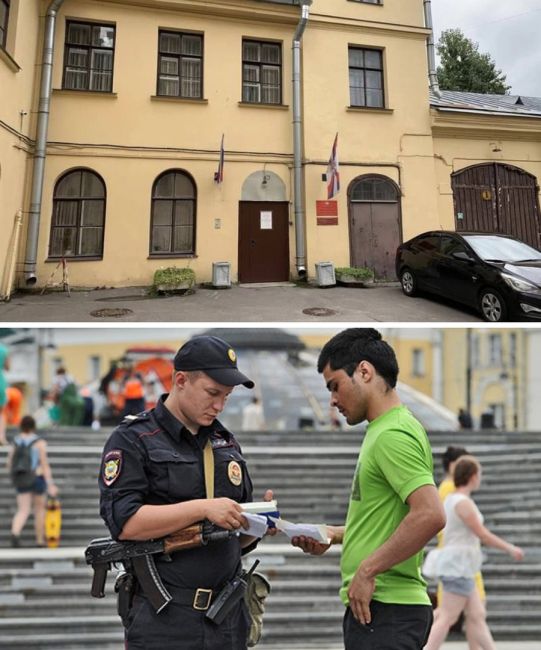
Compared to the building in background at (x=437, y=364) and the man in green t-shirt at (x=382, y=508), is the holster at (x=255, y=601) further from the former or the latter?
the building in background at (x=437, y=364)

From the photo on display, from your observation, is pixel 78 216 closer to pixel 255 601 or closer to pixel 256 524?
pixel 255 601

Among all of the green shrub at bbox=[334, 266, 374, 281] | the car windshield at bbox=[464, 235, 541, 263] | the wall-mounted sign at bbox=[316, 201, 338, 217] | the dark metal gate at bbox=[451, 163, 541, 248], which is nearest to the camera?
the car windshield at bbox=[464, 235, 541, 263]

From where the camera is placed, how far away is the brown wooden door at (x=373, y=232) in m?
6.16

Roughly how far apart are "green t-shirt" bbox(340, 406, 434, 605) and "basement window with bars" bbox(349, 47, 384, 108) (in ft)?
22.9

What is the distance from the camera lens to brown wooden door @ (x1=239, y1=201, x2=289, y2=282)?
641cm

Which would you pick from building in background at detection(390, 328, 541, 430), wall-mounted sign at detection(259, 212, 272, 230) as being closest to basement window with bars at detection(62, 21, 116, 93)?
wall-mounted sign at detection(259, 212, 272, 230)

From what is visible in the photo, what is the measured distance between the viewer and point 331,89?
714 cm

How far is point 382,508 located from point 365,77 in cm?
758

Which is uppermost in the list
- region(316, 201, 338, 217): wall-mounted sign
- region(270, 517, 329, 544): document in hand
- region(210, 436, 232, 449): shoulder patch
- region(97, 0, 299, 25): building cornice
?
region(97, 0, 299, 25): building cornice

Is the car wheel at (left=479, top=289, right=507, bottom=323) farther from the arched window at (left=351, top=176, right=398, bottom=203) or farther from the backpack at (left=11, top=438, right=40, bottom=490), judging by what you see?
the backpack at (left=11, top=438, right=40, bottom=490)

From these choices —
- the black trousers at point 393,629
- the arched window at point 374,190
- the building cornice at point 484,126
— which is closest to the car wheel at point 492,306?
the black trousers at point 393,629

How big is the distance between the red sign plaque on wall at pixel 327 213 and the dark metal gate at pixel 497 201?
71.3 inches

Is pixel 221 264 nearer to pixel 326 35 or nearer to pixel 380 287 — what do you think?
pixel 380 287

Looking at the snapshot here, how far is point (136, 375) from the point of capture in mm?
7027
